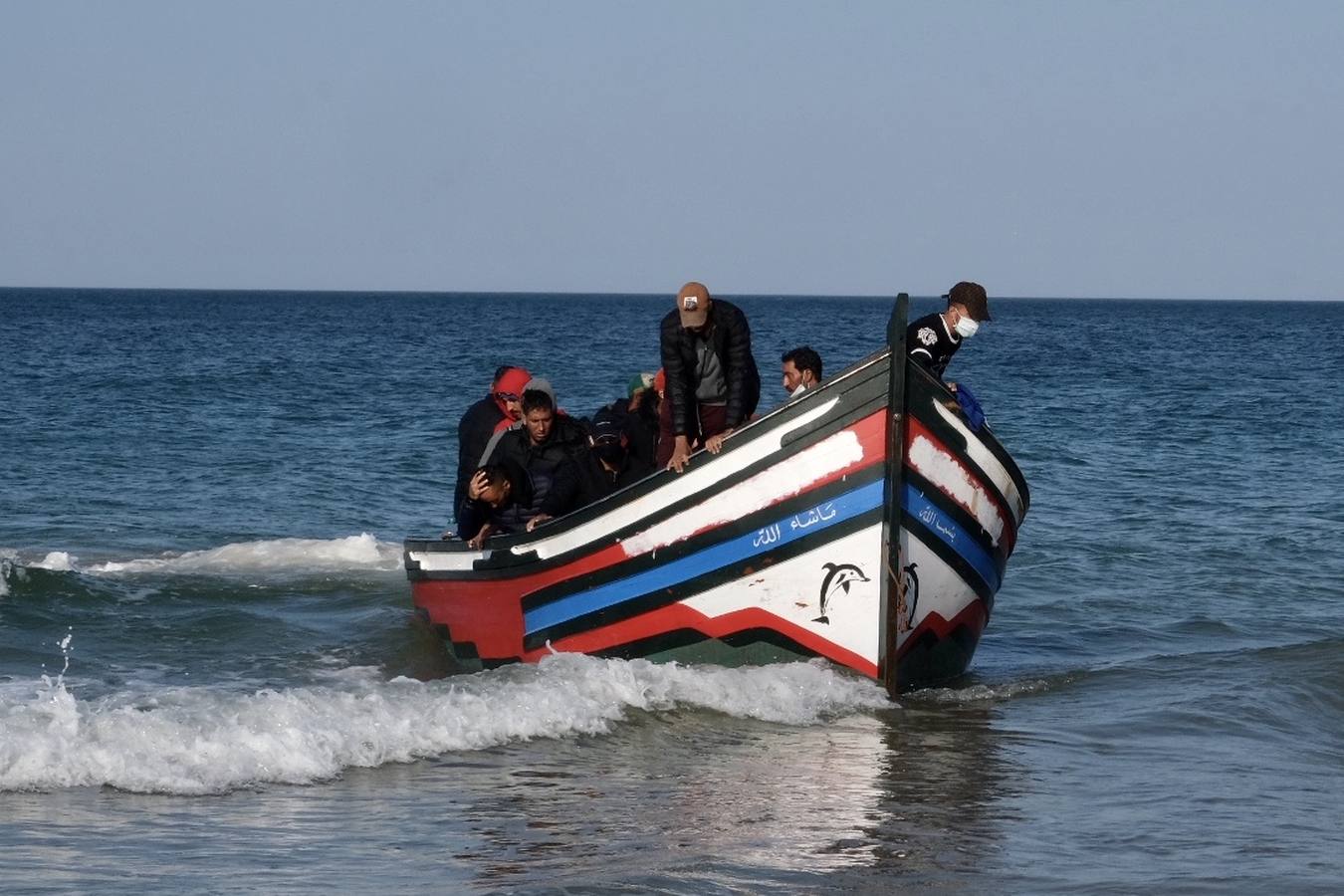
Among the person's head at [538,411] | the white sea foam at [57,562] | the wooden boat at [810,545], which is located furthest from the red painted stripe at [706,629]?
the white sea foam at [57,562]

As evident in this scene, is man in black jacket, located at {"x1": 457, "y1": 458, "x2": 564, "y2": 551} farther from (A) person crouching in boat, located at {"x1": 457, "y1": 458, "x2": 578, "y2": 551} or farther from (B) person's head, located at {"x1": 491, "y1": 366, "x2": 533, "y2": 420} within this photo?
(B) person's head, located at {"x1": 491, "y1": 366, "x2": 533, "y2": 420}

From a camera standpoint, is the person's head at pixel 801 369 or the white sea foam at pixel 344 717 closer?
the white sea foam at pixel 344 717

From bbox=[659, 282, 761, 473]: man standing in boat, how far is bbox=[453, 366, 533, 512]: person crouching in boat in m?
0.91

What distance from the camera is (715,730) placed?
27.0ft

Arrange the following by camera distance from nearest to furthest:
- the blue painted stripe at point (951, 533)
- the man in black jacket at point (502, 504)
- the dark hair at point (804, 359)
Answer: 1. the blue painted stripe at point (951, 533)
2. the man in black jacket at point (502, 504)
3. the dark hair at point (804, 359)

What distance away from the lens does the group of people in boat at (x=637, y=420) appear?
8.64 meters

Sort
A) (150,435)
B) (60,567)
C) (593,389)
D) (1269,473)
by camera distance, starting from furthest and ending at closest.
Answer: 1. (593,389)
2. (150,435)
3. (1269,473)
4. (60,567)

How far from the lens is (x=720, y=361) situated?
29.4ft

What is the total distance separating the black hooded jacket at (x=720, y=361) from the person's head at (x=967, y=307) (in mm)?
994

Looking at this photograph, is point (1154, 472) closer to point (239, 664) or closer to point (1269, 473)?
point (1269, 473)

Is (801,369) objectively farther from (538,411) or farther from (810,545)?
(538,411)

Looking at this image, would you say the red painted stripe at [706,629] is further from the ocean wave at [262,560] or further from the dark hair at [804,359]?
the ocean wave at [262,560]

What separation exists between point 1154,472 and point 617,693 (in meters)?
13.0

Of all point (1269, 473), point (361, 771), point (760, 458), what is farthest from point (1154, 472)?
point (361, 771)
